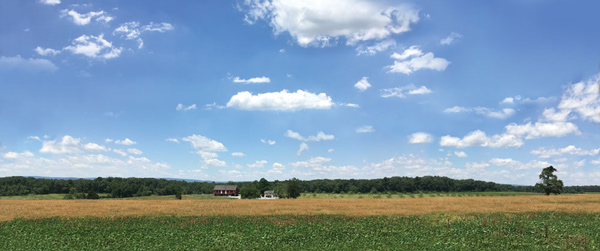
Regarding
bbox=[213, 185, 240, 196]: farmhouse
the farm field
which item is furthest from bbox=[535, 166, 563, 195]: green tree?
bbox=[213, 185, 240, 196]: farmhouse

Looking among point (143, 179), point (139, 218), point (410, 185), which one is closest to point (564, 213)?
point (139, 218)

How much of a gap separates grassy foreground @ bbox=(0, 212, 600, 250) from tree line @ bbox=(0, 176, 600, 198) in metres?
95.7

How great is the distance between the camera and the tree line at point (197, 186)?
13162 centimetres

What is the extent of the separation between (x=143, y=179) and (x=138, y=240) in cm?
14178

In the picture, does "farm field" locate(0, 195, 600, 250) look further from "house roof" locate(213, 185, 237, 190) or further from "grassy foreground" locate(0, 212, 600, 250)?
"house roof" locate(213, 185, 237, 190)

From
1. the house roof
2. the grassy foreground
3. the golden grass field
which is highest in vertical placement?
the house roof

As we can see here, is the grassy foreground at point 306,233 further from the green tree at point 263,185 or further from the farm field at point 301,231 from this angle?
the green tree at point 263,185

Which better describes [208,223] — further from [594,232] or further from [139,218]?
[594,232]

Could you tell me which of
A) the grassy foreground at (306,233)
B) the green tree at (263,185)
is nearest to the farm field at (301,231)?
the grassy foreground at (306,233)

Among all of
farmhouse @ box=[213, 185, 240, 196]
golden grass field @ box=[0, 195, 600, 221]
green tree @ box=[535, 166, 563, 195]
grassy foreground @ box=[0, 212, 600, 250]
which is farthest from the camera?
farmhouse @ box=[213, 185, 240, 196]

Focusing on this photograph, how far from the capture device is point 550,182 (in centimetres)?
7669

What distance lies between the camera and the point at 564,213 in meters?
41.3

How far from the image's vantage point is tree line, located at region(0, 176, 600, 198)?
13162cm

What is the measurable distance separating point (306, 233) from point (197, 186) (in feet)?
459
